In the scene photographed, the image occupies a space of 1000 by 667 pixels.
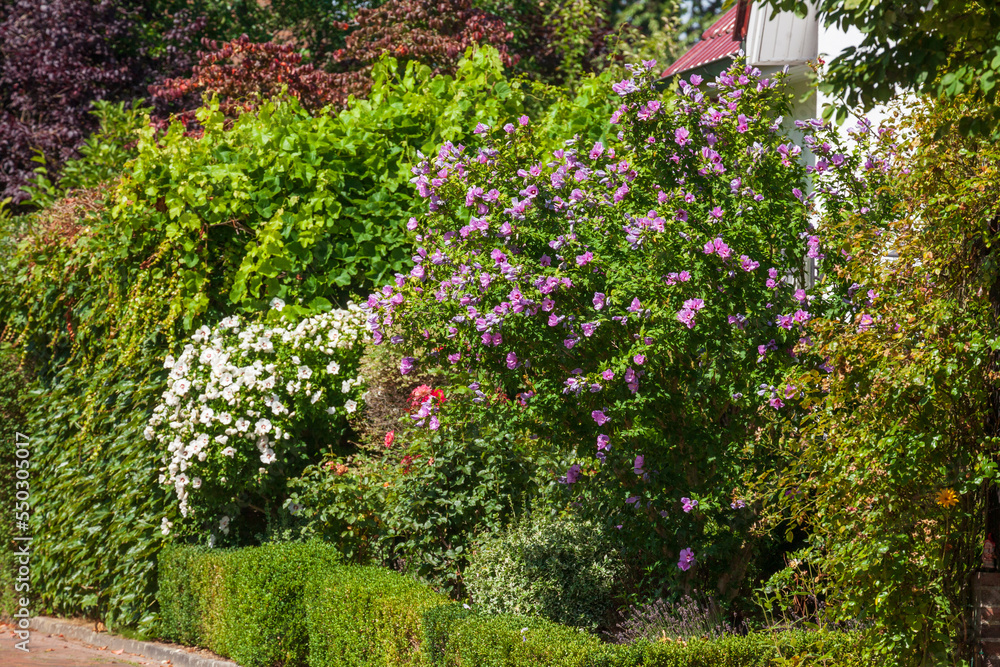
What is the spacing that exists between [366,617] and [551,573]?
1.21 m

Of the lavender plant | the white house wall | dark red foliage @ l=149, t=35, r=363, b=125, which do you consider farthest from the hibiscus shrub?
dark red foliage @ l=149, t=35, r=363, b=125

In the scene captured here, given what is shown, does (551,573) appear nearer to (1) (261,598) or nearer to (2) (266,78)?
(1) (261,598)

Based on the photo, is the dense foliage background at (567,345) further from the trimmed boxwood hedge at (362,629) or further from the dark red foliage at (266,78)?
the dark red foliage at (266,78)

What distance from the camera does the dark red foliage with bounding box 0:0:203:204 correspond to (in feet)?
57.4

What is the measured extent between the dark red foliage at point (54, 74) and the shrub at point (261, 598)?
1154cm

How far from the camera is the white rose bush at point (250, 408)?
8133 mm

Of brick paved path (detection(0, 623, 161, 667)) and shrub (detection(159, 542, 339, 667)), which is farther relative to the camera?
brick paved path (detection(0, 623, 161, 667))

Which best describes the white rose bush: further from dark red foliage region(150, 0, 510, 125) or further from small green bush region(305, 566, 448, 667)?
dark red foliage region(150, 0, 510, 125)

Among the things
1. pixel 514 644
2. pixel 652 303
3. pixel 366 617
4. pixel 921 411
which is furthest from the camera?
pixel 366 617

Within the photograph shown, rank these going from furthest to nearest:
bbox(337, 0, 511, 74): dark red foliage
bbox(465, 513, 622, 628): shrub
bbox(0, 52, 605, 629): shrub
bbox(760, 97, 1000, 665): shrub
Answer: bbox(337, 0, 511, 74): dark red foliage < bbox(0, 52, 605, 629): shrub < bbox(465, 513, 622, 628): shrub < bbox(760, 97, 1000, 665): shrub

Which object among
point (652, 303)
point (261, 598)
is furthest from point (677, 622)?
point (261, 598)

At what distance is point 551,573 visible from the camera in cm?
663

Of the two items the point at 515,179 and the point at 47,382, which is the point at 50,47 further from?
the point at 515,179

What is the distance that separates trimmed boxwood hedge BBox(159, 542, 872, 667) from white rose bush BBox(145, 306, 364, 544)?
591 mm
